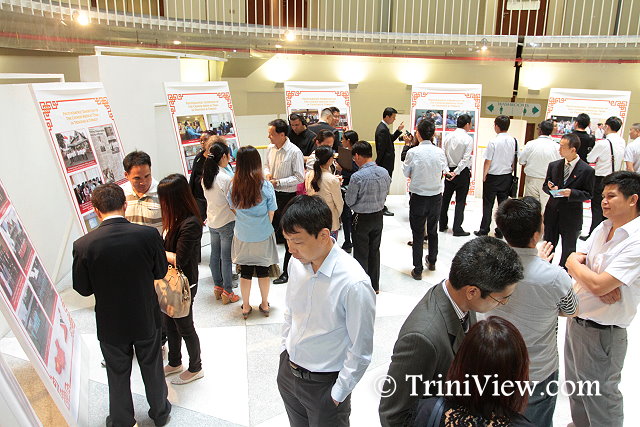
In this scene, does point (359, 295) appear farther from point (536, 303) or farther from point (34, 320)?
point (34, 320)

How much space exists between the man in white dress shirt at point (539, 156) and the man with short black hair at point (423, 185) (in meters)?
1.65

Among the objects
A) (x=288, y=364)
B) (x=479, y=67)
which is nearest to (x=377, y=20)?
(x=479, y=67)

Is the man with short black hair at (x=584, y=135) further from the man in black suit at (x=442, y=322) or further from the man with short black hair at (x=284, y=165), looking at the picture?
the man in black suit at (x=442, y=322)

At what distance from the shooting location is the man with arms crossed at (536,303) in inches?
82.8

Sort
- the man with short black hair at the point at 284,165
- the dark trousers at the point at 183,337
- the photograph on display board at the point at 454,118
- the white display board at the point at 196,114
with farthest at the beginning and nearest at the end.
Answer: the photograph on display board at the point at 454,118 → the white display board at the point at 196,114 → the man with short black hair at the point at 284,165 → the dark trousers at the point at 183,337

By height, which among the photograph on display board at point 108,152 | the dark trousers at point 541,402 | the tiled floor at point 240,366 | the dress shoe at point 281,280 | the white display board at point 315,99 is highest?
the white display board at point 315,99

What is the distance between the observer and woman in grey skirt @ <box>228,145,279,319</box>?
12.5ft

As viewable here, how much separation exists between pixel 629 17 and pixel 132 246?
10698 mm

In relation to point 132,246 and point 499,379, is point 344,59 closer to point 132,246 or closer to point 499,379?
point 132,246

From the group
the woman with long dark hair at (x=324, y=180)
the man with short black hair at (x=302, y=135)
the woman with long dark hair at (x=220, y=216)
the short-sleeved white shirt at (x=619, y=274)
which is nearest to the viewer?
the short-sleeved white shirt at (x=619, y=274)

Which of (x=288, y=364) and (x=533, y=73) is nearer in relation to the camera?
(x=288, y=364)

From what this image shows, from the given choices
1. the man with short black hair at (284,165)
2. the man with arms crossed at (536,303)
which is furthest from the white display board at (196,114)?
the man with arms crossed at (536,303)

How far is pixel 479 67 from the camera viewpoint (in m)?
10.3

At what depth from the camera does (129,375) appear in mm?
2777
